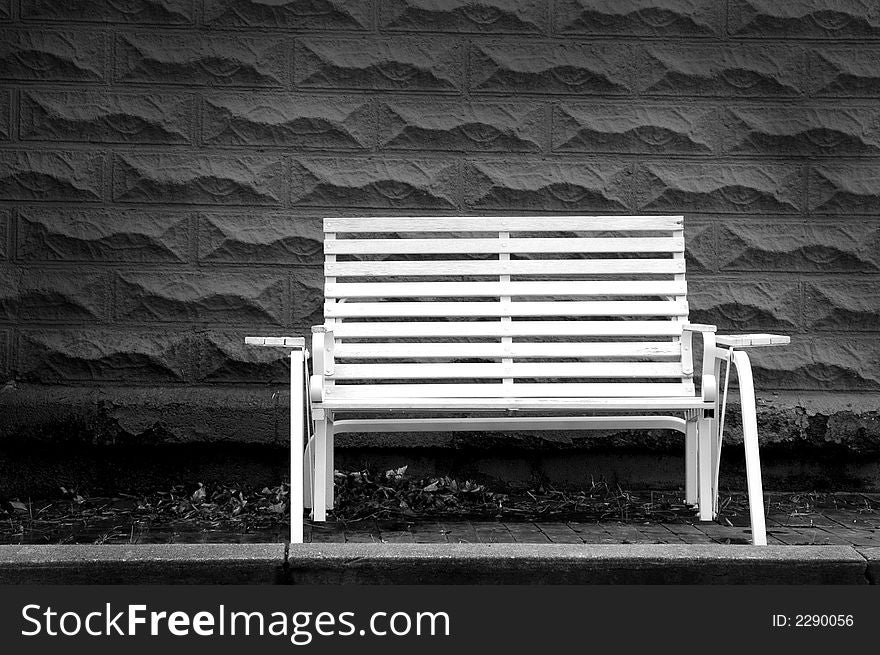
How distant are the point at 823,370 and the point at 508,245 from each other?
175 centimetres

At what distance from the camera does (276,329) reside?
16.3 ft

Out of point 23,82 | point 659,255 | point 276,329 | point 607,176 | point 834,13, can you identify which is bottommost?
point 276,329

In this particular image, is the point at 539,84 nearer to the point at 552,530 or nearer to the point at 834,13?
the point at 834,13

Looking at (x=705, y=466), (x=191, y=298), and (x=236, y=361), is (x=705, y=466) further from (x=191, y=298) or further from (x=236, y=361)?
(x=191, y=298)

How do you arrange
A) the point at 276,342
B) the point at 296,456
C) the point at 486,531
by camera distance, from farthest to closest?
the point at 486,531
the point at 276,342
the point at 296,456

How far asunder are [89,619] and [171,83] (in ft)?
10.2

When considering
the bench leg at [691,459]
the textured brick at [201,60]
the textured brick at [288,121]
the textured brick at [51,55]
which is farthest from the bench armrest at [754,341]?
the textured brick at [51,55]

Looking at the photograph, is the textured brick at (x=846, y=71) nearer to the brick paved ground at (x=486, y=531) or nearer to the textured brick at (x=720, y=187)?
the textured brick at (x=720, y=187)

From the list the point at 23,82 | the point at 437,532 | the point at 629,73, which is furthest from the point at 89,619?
the point at 629,73

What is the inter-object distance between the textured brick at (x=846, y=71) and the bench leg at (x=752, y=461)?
199 cm

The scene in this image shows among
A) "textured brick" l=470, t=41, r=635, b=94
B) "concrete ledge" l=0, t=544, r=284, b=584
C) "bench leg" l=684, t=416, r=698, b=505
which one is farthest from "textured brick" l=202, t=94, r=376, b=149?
"concrete ledge" l=0, t=544, r=284, b=584

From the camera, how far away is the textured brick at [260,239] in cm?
495

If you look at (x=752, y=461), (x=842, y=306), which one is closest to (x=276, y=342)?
(x=752, y=461)

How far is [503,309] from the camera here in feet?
14.1
